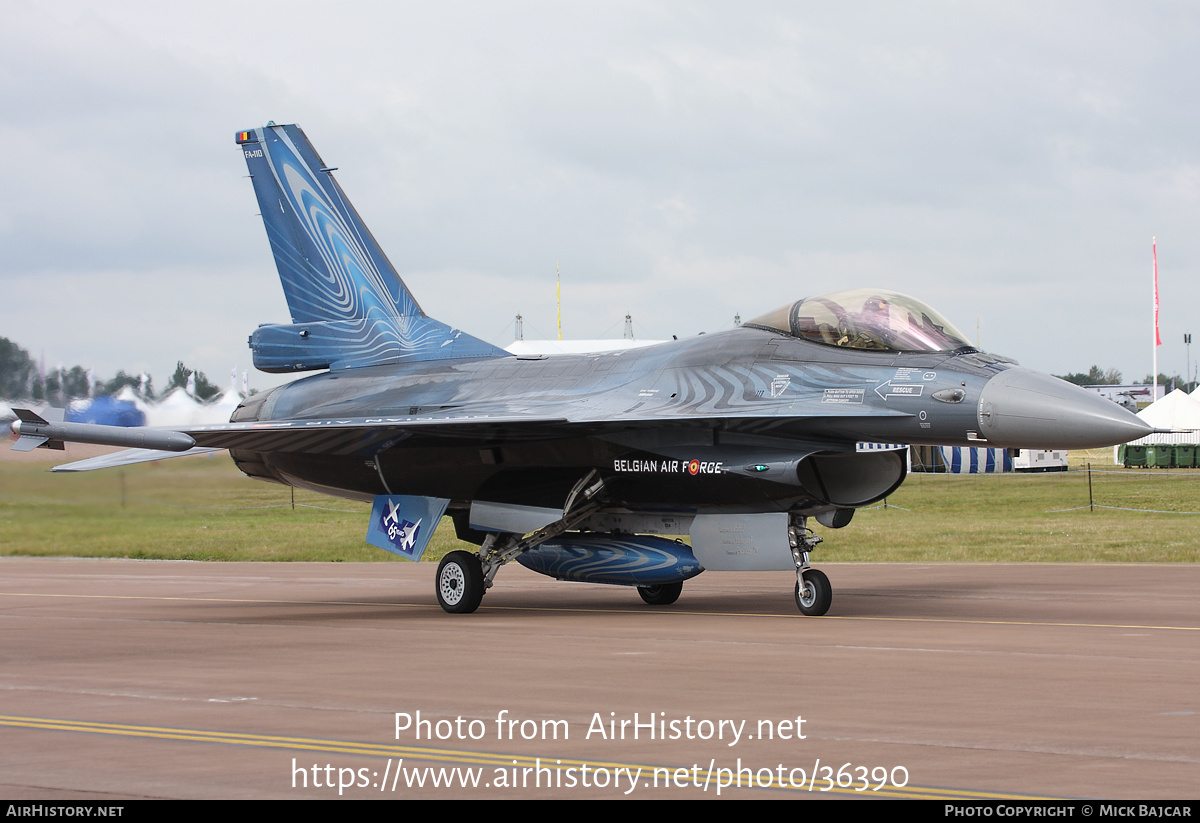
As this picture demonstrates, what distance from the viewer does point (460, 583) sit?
1427 centimetres

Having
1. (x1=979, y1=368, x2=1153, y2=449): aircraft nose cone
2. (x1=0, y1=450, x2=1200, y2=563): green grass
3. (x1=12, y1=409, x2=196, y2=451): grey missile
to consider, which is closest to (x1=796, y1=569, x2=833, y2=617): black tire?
(x1=979, y1=368, x2=1153, y2=449): aircraft nose cone

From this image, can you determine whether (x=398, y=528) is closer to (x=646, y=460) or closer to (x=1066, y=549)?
(x=646, y=460)

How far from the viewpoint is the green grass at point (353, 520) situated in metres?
17.1

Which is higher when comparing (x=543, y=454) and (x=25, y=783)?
(x=543, y=454)

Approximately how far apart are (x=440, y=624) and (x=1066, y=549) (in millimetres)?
12861

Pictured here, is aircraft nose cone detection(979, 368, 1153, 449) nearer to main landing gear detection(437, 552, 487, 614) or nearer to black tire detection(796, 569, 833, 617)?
black tire detection(796, 569, 833, 617)

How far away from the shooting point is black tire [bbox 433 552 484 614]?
1419cm

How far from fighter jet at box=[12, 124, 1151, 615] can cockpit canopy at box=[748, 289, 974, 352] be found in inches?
0.8

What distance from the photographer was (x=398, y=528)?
1523 centimetres

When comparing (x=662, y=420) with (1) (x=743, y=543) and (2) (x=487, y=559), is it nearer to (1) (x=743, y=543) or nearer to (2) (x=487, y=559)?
(1) (x=743, y=543)

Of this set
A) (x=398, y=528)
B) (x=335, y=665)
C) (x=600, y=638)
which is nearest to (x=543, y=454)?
(x=398, y=528)

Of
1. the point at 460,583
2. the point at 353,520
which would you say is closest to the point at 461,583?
the point at 460,583

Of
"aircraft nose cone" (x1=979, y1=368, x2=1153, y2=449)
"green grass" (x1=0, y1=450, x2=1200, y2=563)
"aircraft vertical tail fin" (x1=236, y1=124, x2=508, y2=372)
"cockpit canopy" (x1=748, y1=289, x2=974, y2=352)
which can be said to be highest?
"aircraft vertical tail fin" (x1=236, y1=124, x2=508, y2=372)
